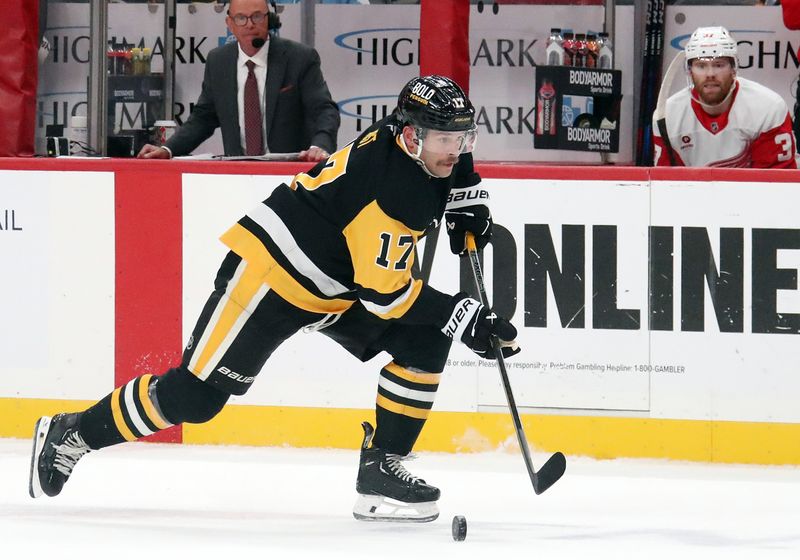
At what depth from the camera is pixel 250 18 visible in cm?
500

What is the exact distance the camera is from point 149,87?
6352 mm

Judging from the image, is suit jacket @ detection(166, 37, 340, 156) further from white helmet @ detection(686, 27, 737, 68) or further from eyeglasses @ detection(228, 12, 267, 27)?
white helmet @ detection(686, 27, 737, 68)

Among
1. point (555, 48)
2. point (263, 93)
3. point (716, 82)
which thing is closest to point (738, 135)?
point (716, 82)

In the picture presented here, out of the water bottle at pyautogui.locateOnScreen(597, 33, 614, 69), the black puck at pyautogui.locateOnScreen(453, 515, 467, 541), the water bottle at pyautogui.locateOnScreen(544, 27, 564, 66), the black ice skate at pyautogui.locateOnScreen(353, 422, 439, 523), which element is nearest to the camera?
the black puck at pyautogui.locateOnScreen(453, 515, 467, 541)

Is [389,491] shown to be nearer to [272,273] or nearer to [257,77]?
[272,273]

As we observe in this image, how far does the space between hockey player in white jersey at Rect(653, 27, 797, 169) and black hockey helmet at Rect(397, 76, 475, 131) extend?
1.70 meters

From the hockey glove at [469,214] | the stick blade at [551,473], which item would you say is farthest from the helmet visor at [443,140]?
the stick blade at [551,473]

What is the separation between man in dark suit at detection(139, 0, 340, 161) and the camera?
5.04 m

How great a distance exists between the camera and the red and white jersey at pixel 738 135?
4.80m

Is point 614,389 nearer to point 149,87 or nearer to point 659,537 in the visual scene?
point 659,537

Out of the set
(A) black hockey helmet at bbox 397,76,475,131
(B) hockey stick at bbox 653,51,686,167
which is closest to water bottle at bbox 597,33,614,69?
(B) hockey stick at bbox 653,51,686,167

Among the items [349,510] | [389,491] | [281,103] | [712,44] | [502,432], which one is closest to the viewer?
[389,491]

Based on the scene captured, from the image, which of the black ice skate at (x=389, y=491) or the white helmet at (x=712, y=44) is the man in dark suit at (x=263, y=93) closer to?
the white helmet at (x=712, y=44)

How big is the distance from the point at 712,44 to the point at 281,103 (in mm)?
1525
